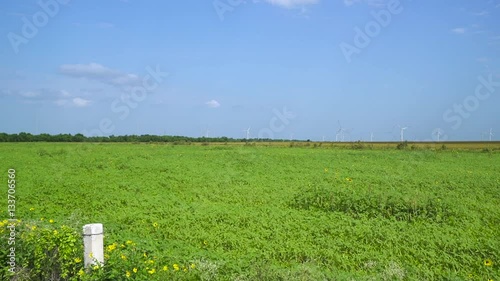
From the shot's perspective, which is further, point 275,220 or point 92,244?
point 275,220

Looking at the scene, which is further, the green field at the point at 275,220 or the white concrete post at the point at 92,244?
the green field at the point at 275,220

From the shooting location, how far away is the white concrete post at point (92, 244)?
4852 mm

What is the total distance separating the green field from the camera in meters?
6.01

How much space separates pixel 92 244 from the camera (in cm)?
484

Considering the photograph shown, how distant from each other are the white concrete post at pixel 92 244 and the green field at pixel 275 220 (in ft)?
0.57

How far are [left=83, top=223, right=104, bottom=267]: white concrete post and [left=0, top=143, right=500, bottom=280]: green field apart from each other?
175 millimetres

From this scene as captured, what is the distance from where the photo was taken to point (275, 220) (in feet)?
28.5

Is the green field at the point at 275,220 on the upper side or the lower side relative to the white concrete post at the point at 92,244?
lower

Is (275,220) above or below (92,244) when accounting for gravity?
below

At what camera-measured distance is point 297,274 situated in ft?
17.2

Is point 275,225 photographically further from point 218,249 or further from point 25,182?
point 25,182

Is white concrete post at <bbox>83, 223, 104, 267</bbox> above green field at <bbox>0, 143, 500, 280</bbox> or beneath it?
above

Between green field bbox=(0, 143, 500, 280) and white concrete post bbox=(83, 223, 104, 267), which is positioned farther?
green field bbox=(0, 143, 500, 280)

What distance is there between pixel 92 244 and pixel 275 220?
443cm
